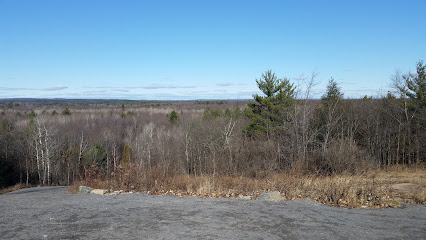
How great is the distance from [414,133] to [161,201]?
26584 millimetres

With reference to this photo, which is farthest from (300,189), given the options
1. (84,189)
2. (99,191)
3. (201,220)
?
(84,189)

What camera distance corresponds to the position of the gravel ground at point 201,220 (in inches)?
221

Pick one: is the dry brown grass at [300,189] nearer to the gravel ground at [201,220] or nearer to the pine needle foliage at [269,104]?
the gravel ground at [201,220]

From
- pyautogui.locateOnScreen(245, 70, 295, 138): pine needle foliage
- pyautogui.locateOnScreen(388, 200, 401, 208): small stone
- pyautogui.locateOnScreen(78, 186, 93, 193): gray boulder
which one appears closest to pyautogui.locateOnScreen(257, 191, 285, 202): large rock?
pyautogui.locateOnScreen(388, 200, 401, 208): small stone

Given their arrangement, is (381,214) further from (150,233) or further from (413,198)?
(150,233)

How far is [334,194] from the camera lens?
8.22m

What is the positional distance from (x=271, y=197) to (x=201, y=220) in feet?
8.44

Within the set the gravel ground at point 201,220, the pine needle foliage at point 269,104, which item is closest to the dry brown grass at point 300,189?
the gravel ground at point 201,220

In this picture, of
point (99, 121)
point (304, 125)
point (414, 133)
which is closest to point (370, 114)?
point (414, 133)

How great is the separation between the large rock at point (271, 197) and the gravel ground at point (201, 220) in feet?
0.95

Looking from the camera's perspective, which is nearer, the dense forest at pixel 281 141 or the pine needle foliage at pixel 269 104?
the dense forest at pixel 281 141

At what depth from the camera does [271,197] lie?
8.27 m

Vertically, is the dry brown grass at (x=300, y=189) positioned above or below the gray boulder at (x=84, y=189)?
above

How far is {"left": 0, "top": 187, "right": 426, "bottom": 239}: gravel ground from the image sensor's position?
5625 mm
